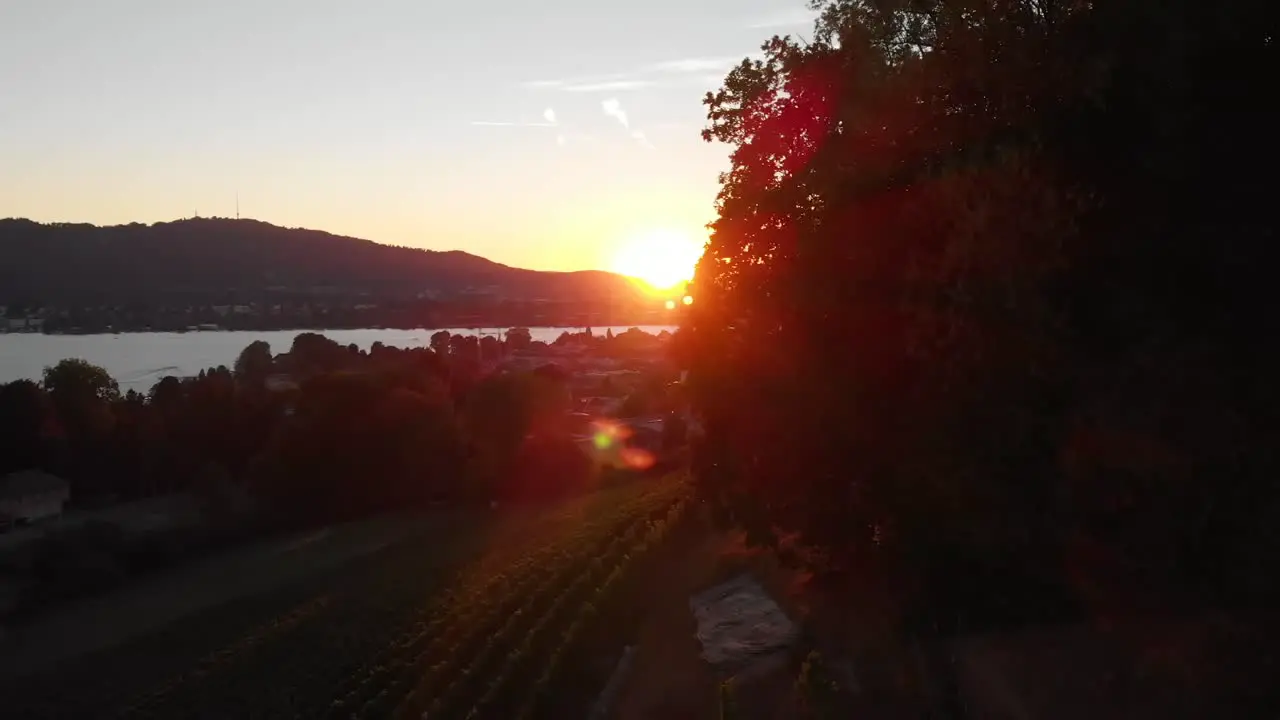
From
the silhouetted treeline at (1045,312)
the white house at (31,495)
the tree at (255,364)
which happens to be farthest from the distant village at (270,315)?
the silhouetted treeline at (1045,312)

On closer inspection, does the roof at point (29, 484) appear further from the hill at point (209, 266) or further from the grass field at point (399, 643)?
the hill at point (209, 266)

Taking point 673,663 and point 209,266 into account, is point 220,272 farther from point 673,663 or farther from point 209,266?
point 673,663

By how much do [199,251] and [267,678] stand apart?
4305 inches

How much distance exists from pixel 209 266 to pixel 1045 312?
11811cm

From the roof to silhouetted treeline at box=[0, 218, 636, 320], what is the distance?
6992 cm

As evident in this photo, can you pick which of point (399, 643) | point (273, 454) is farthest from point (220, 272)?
point (399, 643)

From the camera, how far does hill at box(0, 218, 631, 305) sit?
10712 cm

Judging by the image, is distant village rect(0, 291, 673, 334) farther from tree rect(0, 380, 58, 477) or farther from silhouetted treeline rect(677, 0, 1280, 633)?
silhouetted treeline rect(677, 0, 1280, 633)

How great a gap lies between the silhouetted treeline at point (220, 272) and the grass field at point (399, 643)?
86685mm

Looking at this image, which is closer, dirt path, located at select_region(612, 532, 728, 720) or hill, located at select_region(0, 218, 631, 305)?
dirt path, located at select_region(612, 532, 728, 720)

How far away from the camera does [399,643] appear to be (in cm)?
1578

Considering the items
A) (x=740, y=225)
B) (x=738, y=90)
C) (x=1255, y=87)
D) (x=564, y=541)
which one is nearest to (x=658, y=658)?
(x=740, y=225)

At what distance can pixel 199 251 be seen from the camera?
115m

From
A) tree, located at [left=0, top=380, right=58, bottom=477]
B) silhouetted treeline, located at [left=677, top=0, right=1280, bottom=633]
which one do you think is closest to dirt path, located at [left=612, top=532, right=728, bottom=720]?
silhouetted treeline, located at [left=677, top=0, right=1280, bottom=633]
